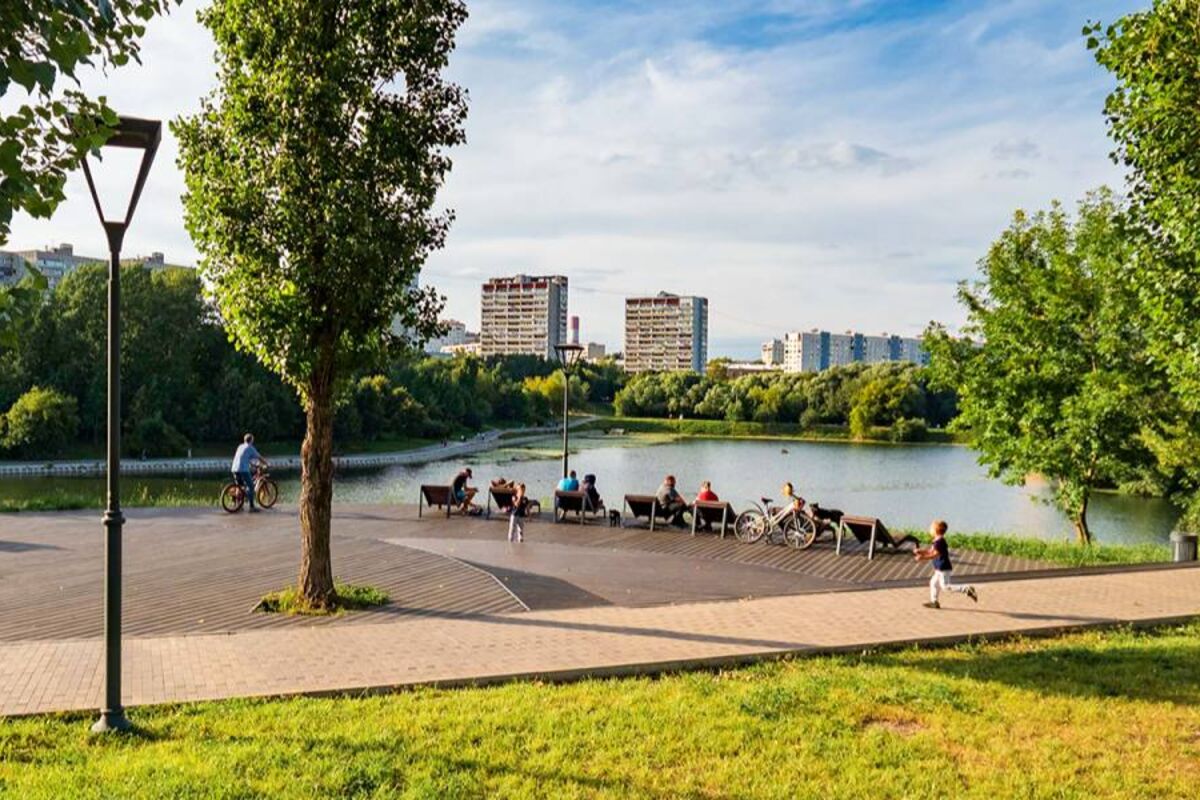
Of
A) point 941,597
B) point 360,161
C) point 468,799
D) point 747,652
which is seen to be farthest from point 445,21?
point 941,597

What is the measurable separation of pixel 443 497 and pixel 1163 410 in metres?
15.5

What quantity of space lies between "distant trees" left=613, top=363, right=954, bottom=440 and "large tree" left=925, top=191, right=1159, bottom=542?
50.8 metres

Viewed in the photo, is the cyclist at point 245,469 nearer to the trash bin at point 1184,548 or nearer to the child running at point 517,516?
the child running at point 517,516

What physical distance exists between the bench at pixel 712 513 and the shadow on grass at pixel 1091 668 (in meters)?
7.10

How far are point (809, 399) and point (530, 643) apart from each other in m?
83.3

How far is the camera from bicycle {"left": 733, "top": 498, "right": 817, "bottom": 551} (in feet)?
46.6

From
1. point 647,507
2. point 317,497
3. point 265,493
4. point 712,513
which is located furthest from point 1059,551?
point 265,493

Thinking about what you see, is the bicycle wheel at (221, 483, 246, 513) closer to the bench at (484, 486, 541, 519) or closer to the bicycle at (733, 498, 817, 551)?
the bench at (484, 486, 541, 519)

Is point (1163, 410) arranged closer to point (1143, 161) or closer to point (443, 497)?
point (1143, 161)

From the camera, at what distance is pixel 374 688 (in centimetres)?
673

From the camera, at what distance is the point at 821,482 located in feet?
150

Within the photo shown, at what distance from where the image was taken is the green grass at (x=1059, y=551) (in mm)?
14109

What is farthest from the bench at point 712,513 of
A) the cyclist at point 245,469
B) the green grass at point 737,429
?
the green grass at point 737,429

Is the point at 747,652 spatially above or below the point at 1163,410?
below
